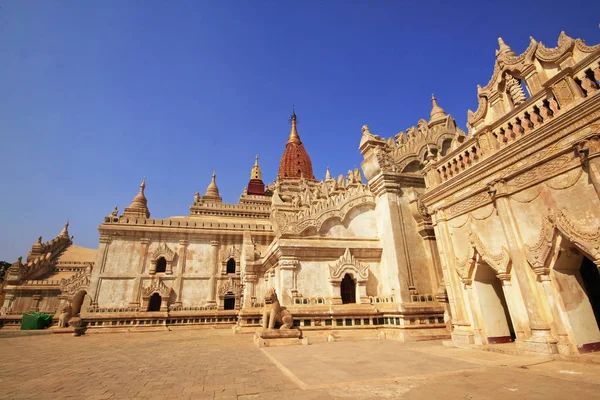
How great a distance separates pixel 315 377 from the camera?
5438 millimetres

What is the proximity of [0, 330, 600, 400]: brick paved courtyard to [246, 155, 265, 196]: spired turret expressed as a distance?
41664mm

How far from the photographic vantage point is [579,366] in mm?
5402

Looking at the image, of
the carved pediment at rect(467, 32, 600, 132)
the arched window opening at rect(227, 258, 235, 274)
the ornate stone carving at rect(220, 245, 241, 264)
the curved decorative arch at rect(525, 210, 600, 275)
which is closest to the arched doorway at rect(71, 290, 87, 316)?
the ornate stone carving at rect(220, 245, 241, 264)

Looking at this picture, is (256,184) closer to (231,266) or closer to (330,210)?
(231,266)

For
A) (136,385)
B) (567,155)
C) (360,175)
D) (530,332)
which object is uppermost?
(360,175)

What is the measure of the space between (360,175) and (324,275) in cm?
560

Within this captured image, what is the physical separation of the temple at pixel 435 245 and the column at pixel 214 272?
13 centimetres

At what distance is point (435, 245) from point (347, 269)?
3981 mm

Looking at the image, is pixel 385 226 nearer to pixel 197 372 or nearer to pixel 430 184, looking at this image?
pixel 430 184

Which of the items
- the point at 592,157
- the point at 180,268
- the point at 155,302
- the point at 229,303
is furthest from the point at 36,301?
the point at 592,157

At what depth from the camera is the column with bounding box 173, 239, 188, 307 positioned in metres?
23.9

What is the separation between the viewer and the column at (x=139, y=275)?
75.1 ft

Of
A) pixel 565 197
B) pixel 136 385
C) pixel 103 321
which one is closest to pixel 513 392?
pixel 565 197

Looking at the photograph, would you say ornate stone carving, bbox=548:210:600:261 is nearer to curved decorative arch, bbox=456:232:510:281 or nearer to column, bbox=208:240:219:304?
curved decorative arch, bbox=456:232:510:281
